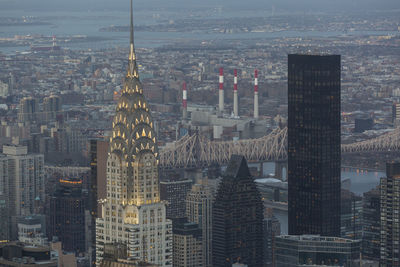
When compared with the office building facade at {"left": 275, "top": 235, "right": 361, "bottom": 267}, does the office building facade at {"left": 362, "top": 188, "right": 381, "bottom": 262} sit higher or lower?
lower

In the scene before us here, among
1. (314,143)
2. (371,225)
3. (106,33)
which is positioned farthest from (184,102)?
(371,225)

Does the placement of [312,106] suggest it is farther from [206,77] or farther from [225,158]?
[206,77]

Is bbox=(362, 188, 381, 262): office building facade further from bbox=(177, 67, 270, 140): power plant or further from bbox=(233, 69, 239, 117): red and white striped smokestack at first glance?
bbox=(233, 69, 239, 117): red and white striped smokestack

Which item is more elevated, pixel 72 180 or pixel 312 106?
pixel 312 106

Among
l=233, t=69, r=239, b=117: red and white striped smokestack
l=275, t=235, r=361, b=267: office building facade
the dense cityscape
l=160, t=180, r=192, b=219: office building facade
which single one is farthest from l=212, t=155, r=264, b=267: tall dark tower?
l=233, t=69, r=239, b=117: red and white striped smokestack

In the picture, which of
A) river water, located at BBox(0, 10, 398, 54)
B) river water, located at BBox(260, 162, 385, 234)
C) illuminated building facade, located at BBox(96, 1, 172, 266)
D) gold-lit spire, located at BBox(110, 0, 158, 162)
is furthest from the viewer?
river water, located at BBox(0, 10, 398, 54)

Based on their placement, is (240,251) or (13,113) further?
(13,113)

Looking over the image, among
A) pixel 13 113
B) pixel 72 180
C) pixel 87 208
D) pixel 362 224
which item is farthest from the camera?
pixel 13 113

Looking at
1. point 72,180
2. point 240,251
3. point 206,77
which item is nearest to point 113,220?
point 240,251
